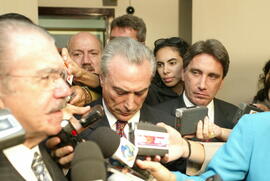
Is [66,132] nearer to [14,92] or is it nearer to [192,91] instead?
[14,92]

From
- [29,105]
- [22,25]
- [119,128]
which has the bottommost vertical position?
[119,128]

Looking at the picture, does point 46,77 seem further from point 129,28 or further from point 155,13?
point 155,13

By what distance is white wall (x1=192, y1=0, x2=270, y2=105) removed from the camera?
11.9 ft

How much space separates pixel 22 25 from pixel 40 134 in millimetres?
309

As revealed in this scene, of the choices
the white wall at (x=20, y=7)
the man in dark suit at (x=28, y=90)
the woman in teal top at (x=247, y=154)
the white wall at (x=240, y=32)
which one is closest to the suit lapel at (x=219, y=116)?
the woman in teal top at (x=247, y=154)

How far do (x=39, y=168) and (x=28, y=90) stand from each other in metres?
0.23

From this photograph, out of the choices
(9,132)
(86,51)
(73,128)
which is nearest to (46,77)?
(73,128)

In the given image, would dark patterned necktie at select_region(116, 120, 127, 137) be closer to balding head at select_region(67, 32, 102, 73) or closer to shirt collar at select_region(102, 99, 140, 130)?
shirt collar at select_region(102, 99, 140, 130)

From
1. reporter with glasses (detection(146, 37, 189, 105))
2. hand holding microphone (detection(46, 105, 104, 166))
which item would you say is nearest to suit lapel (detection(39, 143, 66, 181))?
hand holding microphone (detection(46, 105, 104, 166))

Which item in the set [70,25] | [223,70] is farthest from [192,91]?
[70,25]

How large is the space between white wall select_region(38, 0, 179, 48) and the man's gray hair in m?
2.47

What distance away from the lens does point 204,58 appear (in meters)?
2.26

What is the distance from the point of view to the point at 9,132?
59 centimetres

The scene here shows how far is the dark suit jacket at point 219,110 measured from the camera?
215 centimetres
